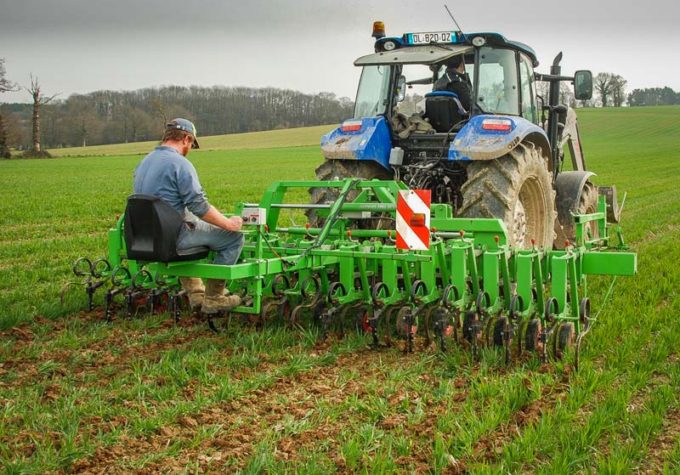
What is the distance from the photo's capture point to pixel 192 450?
3.43m

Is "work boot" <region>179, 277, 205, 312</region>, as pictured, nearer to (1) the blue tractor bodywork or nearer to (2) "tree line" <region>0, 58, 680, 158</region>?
(1) the blue tractor bodywork

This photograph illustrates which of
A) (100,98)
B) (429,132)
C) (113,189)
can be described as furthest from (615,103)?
(429,132)

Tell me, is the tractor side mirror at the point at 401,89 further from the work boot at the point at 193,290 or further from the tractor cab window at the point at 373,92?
the work boot at the point at 193,290

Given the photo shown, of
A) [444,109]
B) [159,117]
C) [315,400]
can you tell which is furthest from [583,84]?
[159,117]

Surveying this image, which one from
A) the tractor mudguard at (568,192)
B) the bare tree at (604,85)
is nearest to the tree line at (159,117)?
the bare tree at (604,85)

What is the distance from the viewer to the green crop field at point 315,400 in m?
3.31

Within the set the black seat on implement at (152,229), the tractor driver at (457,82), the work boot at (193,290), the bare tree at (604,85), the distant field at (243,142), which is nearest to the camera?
the black seat on implement at (152,229)

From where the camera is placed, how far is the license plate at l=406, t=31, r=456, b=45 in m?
6.92

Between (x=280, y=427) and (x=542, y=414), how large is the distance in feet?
4.35

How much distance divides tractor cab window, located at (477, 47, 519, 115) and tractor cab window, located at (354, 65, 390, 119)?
3.23ft

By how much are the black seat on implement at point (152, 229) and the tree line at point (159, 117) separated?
63.4 metres

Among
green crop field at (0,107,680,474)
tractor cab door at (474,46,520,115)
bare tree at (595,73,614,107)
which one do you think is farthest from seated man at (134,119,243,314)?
bare tree at (595,73,614,107)

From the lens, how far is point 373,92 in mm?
7414

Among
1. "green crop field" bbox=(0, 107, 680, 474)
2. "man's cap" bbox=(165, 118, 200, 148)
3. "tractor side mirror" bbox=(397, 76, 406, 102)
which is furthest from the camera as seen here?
"tractor side mirror" bbox=(397, 76, 406, 102)
